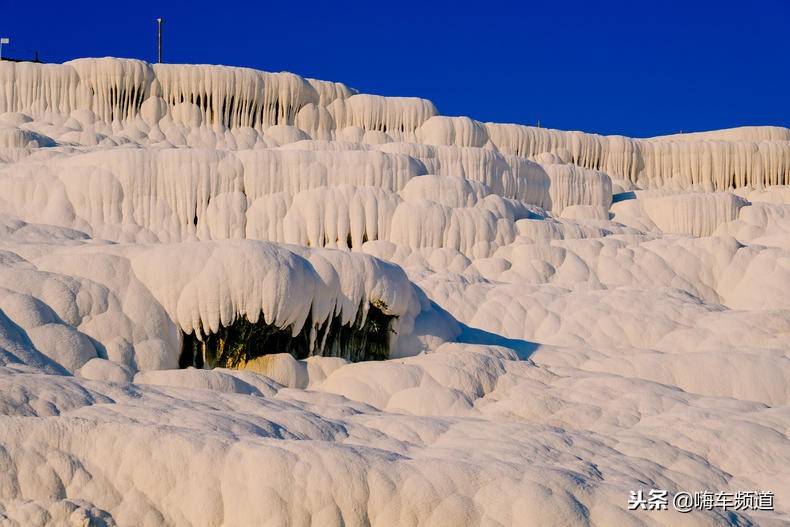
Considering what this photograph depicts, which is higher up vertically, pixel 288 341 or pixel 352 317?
pixel 352 317

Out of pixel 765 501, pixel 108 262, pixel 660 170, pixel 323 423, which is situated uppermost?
pixel 660 170

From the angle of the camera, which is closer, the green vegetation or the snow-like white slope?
the snow-like white slope

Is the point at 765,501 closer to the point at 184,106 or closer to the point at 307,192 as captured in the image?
the point at 307,192

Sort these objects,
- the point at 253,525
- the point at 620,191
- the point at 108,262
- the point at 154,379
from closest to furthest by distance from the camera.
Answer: the point at 253,525, the point at 154,379, the point at 108,262, the point at 620,191

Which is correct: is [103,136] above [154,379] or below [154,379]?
above

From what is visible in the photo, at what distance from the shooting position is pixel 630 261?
1775 cm

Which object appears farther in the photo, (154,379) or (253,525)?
(154,379)

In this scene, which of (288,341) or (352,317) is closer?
(288,341)

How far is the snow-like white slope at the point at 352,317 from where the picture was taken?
5.63 m

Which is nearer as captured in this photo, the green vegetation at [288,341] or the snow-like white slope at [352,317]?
the snow-like white slope at [352,317]

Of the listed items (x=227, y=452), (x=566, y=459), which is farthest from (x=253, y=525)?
(x=566, y=459)

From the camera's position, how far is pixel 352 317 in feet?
36.4

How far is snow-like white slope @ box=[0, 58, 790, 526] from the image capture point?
222 inches

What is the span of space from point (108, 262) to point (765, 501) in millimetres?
6662
